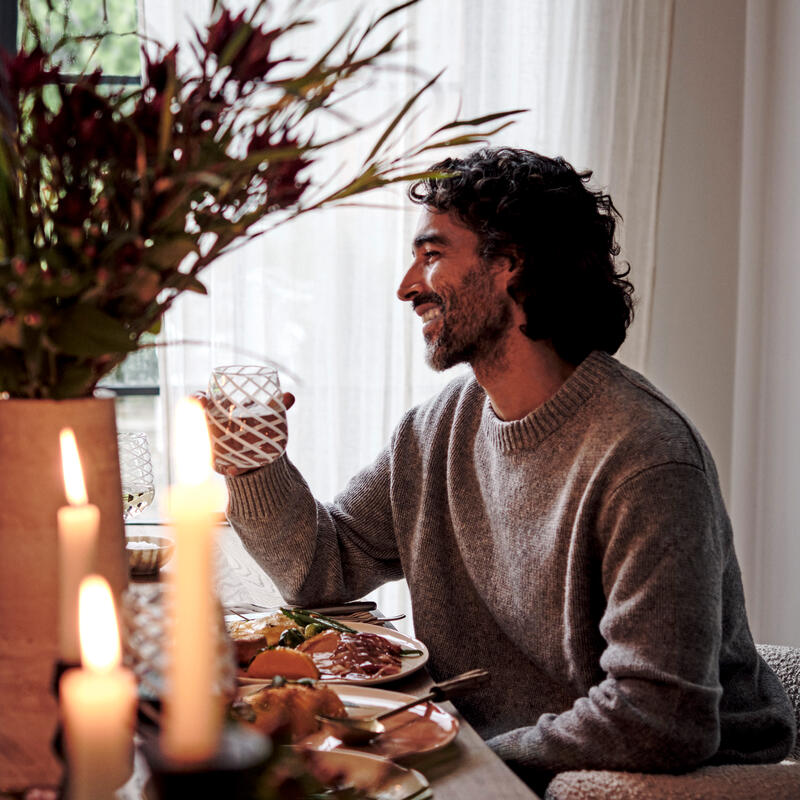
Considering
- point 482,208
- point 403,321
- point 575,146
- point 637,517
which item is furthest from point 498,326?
point 575,146

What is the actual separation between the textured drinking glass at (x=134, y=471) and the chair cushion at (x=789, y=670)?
1007 mm

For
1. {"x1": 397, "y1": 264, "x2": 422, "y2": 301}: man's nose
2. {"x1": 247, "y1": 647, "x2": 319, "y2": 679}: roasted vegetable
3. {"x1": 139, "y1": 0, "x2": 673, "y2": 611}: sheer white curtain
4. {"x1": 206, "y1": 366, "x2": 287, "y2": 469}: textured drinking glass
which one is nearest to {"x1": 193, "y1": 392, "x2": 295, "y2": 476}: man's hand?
{"x1": 206, "y1": 366, "x2": 287, "y2": 469}: textured drinking glass

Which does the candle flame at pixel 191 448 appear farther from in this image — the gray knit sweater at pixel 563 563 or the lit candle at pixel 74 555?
the gray knit sweater at pixel 563 563

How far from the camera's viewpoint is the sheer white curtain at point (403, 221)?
2.79m

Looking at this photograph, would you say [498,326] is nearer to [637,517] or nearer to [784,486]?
[637,517]

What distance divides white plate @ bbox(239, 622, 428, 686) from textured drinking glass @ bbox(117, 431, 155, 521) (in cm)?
40

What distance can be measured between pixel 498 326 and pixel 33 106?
108cm

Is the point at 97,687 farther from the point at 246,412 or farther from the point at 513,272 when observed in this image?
the point at 513,272

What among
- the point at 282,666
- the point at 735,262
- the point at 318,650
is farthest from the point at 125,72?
the point at 282,666

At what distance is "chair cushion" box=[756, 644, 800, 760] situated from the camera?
1563 mm

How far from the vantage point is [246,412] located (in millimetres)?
1326

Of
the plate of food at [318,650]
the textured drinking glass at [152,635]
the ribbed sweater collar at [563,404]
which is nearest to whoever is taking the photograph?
the textured drinking glass at [152,635]

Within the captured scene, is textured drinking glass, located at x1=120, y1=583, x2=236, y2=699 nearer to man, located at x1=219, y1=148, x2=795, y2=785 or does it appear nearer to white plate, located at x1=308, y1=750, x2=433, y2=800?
white plate, located at x1=308, y1=750, x2=433, y2=800

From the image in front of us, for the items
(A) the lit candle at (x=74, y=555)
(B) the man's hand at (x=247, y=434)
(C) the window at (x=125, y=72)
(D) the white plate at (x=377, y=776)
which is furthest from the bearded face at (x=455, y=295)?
(C) the window at (x=125, y=72)
